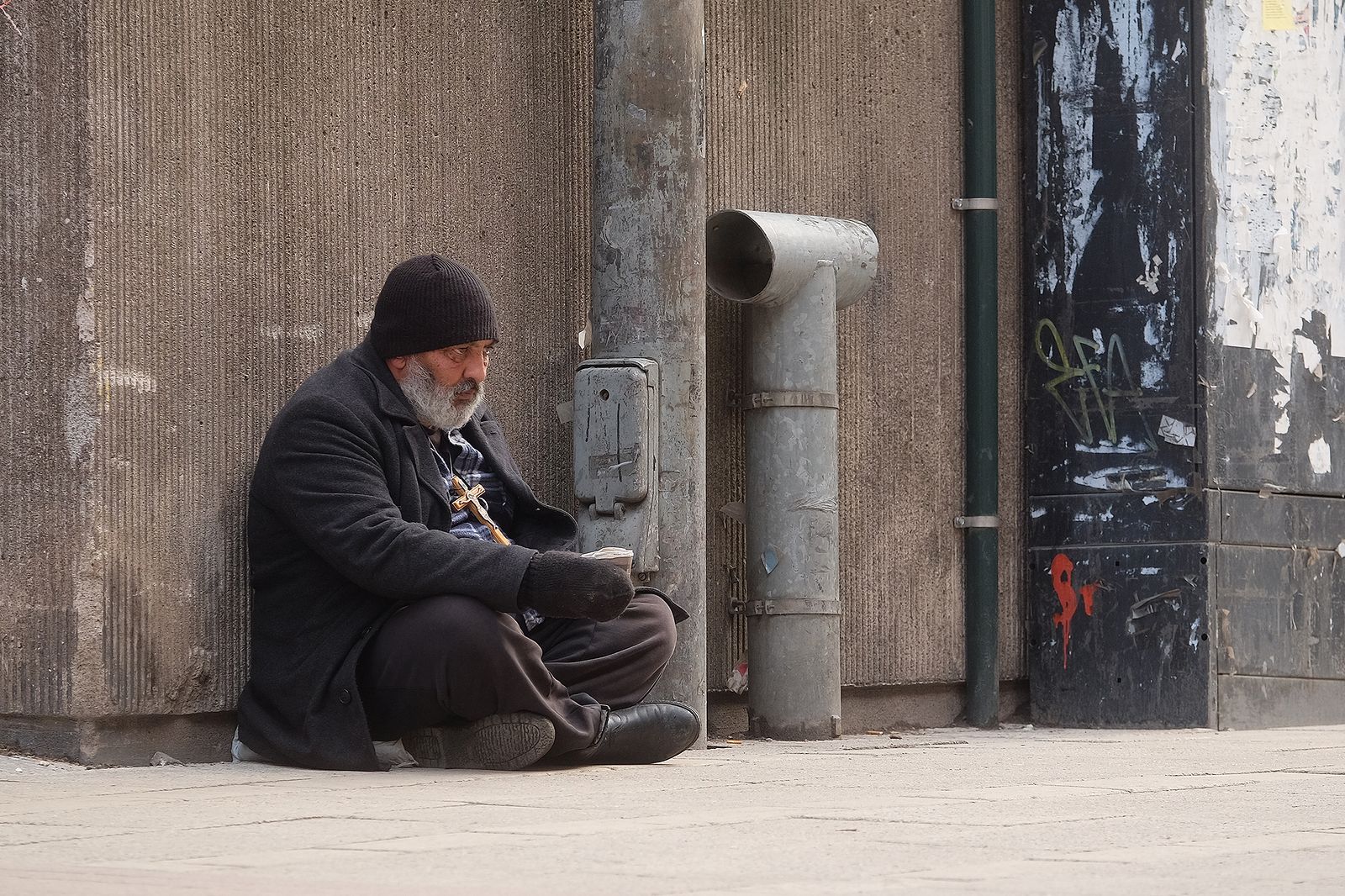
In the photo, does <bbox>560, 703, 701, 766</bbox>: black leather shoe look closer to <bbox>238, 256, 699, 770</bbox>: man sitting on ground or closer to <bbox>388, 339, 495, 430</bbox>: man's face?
<bbox>238, 256, 699, 770</bbox>: man sitting on ground

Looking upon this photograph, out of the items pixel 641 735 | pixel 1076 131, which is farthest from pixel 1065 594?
pixel 641 735

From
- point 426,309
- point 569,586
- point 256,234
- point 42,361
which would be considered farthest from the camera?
point 256,234

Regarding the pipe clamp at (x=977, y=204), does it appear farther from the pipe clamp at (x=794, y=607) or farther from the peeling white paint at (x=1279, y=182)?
the pipe clamp at (x=794, y=607)

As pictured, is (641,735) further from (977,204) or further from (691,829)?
(977,204)

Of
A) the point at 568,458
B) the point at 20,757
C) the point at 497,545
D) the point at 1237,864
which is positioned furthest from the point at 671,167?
the point at 1237,864

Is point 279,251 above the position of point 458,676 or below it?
above

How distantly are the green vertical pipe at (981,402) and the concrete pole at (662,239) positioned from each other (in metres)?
1.51

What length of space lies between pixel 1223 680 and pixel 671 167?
2559mm

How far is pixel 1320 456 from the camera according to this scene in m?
6.79

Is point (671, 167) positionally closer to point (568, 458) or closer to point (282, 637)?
point (568, 458)

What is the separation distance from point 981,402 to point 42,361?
319 cm

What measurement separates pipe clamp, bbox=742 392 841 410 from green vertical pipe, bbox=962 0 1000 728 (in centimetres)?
88

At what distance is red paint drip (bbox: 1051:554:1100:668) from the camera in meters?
6.59

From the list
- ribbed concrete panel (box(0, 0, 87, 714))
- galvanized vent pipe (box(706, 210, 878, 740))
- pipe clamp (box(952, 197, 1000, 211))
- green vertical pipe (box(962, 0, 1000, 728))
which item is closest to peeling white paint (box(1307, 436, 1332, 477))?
green vertical pipe (box(962, 0, 1000, 728))
